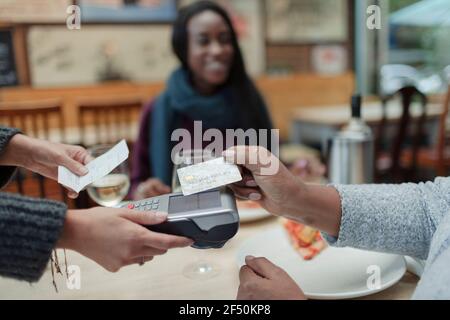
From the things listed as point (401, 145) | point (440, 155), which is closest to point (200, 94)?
point (401, 145)

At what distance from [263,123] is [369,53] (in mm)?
2760

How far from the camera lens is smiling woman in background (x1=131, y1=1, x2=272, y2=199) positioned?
1.59 meters

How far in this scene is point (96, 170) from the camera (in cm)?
68

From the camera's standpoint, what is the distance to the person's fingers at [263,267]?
60cm

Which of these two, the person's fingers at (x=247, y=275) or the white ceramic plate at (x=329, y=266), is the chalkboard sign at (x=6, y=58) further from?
the person's fingers at (x=247, y=275)

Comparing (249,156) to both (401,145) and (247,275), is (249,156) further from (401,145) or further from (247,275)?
(401,145)

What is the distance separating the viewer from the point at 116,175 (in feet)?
2.91

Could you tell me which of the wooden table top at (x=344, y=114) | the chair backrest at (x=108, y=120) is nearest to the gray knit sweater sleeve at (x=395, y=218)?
the chair backrest at (x=108, y=120)

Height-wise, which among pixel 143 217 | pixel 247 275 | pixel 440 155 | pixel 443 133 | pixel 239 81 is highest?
pixel 239 81

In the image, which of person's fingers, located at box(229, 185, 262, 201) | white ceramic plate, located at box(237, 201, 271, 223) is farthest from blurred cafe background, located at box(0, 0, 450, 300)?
person's fingers, located at box(229, 185, 262, 201)

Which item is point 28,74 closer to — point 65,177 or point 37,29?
point 37,29

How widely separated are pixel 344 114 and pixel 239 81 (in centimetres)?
154

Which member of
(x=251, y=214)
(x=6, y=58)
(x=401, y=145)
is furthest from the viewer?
(x=6, y=58)
